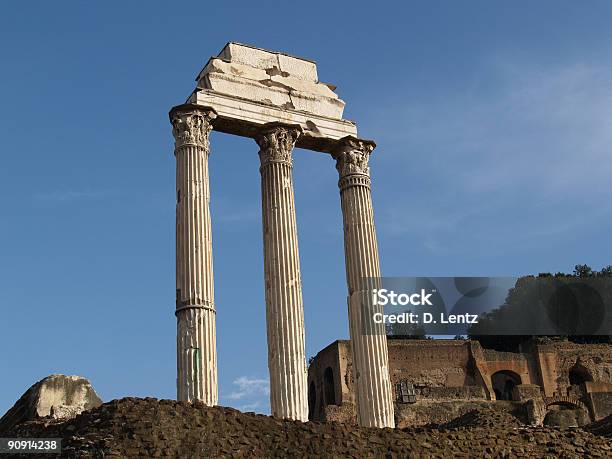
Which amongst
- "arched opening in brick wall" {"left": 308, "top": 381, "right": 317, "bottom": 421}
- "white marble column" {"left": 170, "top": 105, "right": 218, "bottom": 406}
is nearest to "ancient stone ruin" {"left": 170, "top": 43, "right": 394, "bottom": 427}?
"white marble column" {"left": 170, "top": 105, "right": 218, "bottom": 406}

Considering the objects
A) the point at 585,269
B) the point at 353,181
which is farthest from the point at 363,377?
the point at 585,269

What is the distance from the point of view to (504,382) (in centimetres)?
3991

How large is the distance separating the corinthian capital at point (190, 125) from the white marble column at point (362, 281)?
2.95 meters

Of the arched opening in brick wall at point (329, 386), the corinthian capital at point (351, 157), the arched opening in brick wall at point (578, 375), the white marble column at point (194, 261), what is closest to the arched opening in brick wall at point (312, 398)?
the arched opening in brick wall at point (329, 386)

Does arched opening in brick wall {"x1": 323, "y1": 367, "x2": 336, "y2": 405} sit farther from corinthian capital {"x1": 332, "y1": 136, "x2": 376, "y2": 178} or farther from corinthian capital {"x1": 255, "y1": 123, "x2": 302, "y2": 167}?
corinthian capital {"x1": 255, "y1": 123, "x2": 302, "y2": 167}

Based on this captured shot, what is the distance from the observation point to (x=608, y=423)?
14.7 metres

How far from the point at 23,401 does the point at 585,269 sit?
38.5m

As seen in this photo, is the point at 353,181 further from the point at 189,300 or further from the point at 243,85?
the point at 189,300

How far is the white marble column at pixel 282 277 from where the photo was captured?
14.7m

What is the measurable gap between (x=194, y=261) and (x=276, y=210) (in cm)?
213

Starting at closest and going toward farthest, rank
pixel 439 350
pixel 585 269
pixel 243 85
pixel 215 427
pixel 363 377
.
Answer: pixel 215 427 → pixel 363 377 → pixel 243 85 → pixel 439 350 → pixel 585 269

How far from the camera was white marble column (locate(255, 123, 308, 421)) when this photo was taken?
1471cm

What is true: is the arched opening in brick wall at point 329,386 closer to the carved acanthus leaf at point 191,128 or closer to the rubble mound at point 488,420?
the rubble mound at point 488,420

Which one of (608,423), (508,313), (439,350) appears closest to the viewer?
(608,423)
